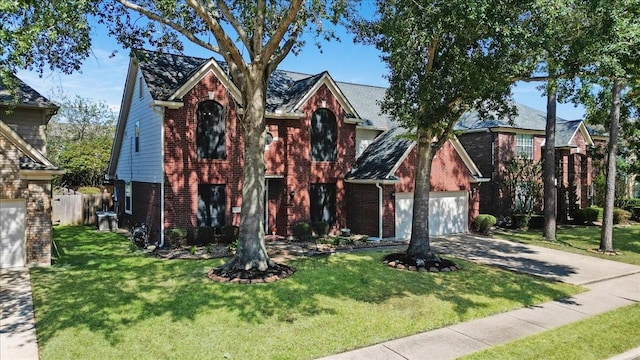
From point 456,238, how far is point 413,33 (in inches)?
490

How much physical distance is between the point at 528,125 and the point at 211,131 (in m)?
21.5

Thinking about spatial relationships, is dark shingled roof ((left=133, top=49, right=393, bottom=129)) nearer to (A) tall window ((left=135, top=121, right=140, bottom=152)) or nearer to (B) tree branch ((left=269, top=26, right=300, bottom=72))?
(A) tall window ((left=135, top=121, right=140, bottom=152))

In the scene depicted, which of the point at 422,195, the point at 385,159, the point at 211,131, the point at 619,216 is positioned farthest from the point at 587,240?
the point at 211,131

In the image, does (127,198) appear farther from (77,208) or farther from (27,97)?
(27,97)

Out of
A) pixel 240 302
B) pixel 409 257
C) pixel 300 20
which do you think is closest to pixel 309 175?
pixel 409 257

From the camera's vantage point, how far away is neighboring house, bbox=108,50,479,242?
1722 cm

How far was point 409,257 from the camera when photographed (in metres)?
14.5

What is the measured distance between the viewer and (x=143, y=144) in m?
19.5

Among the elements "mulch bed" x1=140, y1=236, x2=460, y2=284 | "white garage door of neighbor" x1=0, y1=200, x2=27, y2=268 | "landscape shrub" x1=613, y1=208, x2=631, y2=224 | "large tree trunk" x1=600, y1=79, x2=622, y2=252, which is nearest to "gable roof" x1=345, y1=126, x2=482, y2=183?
"mulch bed" x1=140, y1=236, x2=460, y2=284

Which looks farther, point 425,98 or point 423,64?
point 423,64

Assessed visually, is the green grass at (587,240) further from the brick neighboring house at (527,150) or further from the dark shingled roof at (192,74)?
the dark shingled roof at (192,74)

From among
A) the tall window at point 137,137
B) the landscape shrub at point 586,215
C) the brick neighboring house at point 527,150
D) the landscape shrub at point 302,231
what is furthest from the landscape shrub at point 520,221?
the tall window at point 137,137

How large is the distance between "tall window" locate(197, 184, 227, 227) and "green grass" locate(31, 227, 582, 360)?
3719 mm

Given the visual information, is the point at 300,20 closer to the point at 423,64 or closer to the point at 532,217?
the point at 423,64
